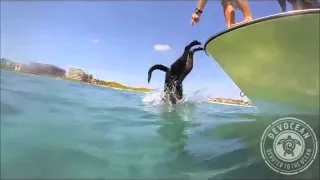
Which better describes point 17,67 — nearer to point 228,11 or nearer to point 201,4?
point 201,4

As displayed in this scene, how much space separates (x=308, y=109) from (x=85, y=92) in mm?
942

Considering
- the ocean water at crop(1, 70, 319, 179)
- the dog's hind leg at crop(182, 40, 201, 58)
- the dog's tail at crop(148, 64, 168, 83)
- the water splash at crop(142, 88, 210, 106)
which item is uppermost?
the dog's hind leg at crop(182, 40, 201, 58)

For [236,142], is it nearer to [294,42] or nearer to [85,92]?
[294,42]

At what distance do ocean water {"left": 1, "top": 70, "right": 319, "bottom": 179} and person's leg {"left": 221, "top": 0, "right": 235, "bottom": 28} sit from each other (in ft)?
1.23

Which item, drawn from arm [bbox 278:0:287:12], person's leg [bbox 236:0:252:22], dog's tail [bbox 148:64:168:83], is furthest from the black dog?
arm [bbox 278:0:287:12]

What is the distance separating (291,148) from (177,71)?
1.84 feet

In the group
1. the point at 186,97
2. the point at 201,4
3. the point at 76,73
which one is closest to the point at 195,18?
the point at 201,4

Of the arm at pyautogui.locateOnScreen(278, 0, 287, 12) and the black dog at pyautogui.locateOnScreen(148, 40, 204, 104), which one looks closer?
the arm at pyautogui.locateOnScreen(278, 0, 287, 12)

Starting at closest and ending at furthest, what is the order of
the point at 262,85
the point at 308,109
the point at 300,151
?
the point at 300,151
the point at 308,109
the point at 262,85

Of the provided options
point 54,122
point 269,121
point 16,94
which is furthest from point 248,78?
point 16,94

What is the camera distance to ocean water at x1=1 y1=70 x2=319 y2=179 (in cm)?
156

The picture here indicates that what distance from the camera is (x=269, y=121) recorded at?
5.30 ft

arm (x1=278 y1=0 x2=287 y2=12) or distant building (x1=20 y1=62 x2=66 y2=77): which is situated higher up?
arm (x1=278 y1=0 x2=287 y2=12)

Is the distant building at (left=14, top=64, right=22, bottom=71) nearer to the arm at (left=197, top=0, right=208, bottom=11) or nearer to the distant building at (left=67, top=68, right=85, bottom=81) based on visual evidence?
the distant building at (left=67, top=68, right=85, bottom=81)
